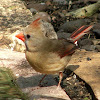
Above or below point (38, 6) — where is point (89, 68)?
above

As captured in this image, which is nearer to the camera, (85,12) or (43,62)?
(43,62)

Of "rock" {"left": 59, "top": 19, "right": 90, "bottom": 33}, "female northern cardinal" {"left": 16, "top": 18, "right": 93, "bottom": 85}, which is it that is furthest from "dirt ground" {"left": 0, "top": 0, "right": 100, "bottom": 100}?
"female northern cardinal" {"left": 16, "top": 18, "right": 93, "bottom": 85}

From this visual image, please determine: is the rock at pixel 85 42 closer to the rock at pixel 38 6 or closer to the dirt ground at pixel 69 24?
the dirt ground at pixel 69 24

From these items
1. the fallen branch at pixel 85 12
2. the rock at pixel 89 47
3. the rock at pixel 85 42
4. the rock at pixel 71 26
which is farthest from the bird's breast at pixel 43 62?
the fallen branch at pixel 85 12

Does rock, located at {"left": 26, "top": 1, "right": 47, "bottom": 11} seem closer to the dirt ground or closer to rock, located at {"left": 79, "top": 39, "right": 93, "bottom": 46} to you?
the dirt ground

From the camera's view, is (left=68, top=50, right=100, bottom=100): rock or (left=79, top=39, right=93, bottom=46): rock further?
(left=79, top=39, right=93, bottom=46): rock

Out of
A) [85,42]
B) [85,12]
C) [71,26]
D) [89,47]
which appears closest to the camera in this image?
[89,47]

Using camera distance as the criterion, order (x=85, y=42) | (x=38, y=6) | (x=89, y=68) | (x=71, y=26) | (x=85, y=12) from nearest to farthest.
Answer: (x=89, y=68)
(x=85, y=42)
(x=71, y=26)
(x=85, y=12)
(x=38, y=6)

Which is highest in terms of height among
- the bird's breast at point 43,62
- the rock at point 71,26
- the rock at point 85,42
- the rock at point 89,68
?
the bird's breast at point 43,62

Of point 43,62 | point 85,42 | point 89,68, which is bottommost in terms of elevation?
point 85,42

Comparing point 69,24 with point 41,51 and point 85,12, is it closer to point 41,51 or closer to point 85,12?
point 85,12

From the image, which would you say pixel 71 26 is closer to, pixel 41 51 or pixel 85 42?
pixel 85 42

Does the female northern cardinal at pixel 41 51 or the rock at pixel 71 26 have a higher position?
the female northern cardinal at pixel 41 51

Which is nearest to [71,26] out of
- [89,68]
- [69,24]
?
[69,24]
